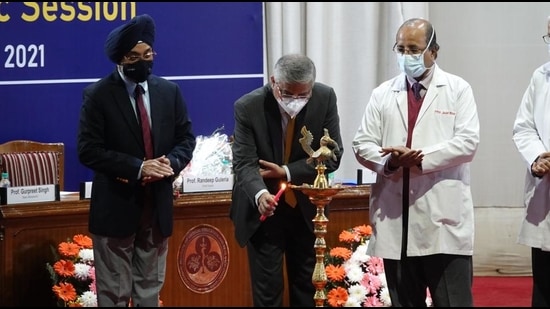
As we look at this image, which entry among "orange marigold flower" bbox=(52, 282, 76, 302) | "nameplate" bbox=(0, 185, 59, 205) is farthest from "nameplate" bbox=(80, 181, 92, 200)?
"orange marigold flower" bbox=(52, 282, 76, 302)

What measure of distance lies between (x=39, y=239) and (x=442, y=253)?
90.2 inches

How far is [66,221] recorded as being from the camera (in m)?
5.60

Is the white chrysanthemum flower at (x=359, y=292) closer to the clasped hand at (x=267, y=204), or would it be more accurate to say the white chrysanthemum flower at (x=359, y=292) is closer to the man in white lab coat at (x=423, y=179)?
the man in white lab coat at (x=423, y=179)

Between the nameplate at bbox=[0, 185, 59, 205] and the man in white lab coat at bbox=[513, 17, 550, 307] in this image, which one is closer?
the man in white lab coat at bbox=[513, 17, 550, 307]

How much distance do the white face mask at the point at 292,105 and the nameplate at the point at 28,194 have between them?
1.77 metres

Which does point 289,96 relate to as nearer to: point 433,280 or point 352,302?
point 433,280

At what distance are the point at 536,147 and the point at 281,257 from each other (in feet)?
4.36

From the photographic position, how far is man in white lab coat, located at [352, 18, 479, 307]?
4.48 meters

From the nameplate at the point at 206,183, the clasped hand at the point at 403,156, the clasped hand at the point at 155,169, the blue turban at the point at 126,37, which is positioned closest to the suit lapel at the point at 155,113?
the clasped hand at the point at 155,169

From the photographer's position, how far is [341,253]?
19.2ft

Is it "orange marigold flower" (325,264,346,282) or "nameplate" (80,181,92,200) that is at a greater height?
"nameplate" (80,181,92,200)

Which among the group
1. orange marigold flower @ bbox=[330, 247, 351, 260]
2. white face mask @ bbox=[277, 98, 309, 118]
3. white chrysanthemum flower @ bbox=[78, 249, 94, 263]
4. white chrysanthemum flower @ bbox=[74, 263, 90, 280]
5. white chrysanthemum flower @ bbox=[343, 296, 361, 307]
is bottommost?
white chrysanthemum flower @ bbox=[343, 296, 361, 307]

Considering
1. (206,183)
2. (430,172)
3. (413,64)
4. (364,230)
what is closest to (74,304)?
(206,183)

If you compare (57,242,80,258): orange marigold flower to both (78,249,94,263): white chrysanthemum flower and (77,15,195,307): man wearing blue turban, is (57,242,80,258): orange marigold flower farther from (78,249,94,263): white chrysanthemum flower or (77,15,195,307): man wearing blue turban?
(77,15,195,307): man wearing blue turban
